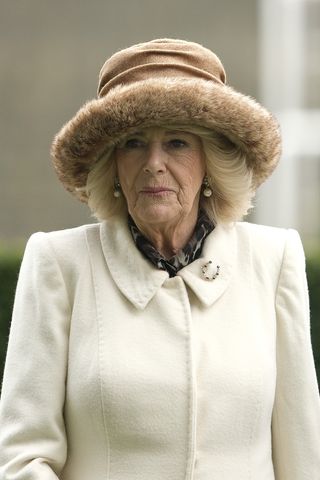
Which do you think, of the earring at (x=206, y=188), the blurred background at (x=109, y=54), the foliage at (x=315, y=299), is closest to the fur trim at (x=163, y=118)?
the earring at (x=206, y=188)

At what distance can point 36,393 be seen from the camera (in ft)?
11.8

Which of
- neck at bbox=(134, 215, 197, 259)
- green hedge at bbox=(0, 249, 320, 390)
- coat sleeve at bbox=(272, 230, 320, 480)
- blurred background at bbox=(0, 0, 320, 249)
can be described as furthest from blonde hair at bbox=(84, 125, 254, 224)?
blurred background at bbox=(0, 0, 320, 249)

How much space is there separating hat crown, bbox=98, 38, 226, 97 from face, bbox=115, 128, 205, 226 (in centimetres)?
17

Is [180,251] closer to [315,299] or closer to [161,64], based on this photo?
[161,64]

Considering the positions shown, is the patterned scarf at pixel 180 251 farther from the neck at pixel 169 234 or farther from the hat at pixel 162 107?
the hat at pixel 162 107

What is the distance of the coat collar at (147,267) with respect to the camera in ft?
12.2

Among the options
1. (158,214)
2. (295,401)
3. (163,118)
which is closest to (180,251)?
(158,214)

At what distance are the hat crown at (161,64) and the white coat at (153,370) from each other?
0.49 metres

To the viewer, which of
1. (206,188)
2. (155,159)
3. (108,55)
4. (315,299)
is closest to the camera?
(155,159)

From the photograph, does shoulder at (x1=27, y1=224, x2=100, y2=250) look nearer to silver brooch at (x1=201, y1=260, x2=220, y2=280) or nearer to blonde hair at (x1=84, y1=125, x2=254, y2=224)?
blonde hair at (x1=84, y1=125, x2=254, y2=224)

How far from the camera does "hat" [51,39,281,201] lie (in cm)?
352

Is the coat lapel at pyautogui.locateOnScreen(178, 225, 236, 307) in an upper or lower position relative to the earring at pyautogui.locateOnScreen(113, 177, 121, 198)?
lower

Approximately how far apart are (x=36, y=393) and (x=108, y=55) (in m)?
6.68

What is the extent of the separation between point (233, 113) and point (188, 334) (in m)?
0.66
